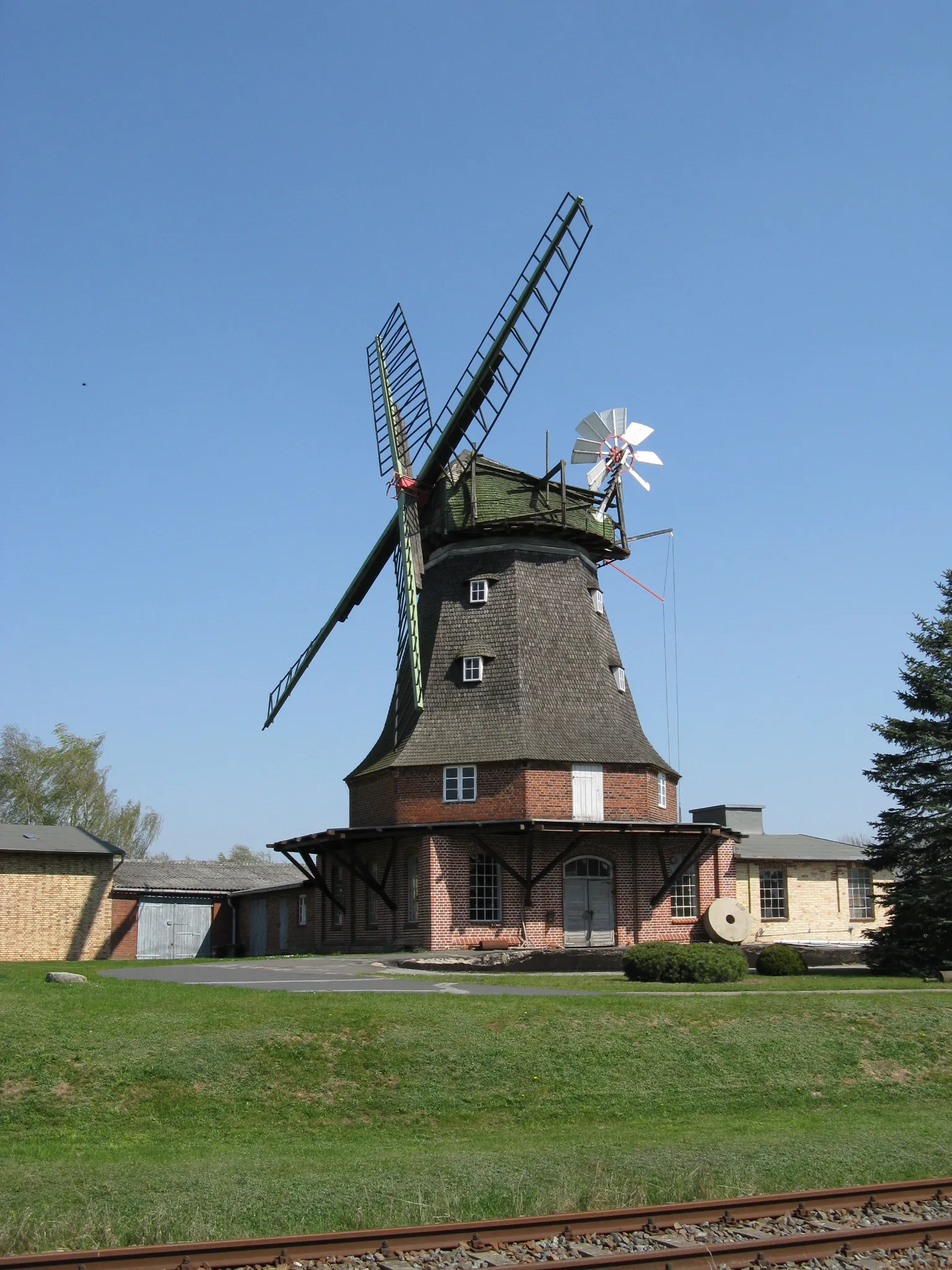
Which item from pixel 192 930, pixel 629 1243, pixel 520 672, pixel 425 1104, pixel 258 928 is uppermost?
pixel 520 672

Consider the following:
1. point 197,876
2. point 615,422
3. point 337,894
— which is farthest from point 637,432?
point 197,876

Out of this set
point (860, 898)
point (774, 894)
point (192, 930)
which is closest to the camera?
point (774, 894)

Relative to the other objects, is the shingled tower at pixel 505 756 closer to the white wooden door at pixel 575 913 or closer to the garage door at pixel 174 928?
the white wooden door at pixel 575 913

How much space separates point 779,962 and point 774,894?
1111cm

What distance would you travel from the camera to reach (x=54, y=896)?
37.4 meters

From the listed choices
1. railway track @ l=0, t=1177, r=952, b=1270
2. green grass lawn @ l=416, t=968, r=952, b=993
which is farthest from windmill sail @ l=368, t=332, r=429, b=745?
railway track @ l=0, t=1177, r=952, b=1270

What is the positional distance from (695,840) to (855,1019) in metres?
15.0

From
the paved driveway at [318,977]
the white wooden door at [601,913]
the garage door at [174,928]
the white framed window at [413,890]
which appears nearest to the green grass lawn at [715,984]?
the paved driveway at [318,977]

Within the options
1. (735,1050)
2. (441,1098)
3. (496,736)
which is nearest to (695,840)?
(496,736)

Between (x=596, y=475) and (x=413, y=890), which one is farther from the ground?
(x=596, y=475)

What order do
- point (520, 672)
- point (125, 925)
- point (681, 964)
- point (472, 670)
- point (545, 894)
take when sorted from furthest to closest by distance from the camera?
point (125, 925), point (472, 670), point (520, 672), point (545, 894), point (681, 964)

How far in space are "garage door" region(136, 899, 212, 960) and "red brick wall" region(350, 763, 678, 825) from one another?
14117mm

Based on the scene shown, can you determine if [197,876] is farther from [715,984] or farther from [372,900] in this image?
[715,984]

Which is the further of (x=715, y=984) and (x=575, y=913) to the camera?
(x=575, y=913)
